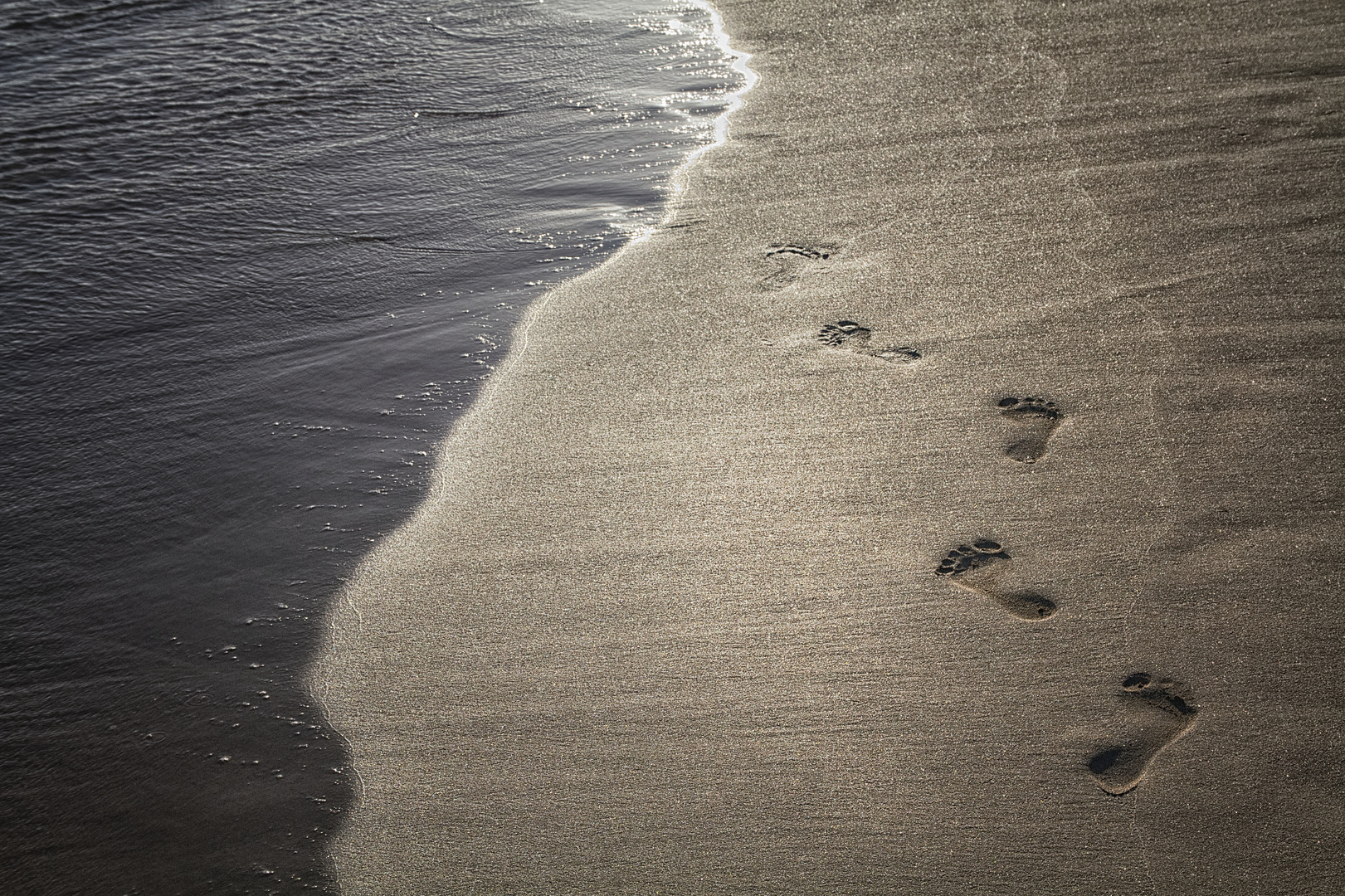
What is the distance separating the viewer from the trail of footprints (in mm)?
1872

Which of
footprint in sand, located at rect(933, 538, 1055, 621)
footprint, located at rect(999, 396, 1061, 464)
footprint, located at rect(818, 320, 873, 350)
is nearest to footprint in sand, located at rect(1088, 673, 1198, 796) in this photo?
footprint in sand, located at rect(933, 538, 1055, 621)

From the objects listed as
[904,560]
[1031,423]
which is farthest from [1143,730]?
[1031,423]

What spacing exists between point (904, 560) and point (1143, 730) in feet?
2.13

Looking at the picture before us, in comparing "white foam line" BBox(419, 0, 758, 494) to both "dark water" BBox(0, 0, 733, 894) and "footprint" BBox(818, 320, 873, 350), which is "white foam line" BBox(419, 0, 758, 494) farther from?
"footprint" BBox(818, 320, 873, 350)

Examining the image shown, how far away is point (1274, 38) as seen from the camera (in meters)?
4.50

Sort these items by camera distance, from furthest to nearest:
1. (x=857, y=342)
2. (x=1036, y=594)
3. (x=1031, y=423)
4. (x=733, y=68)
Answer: (x=733, y=68)
(x=857, y=342)
(x=1031, y=423)
(x=1036, y=594)

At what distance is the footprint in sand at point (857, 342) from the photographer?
117 inches

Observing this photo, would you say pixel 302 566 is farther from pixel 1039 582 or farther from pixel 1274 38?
pixel 1274 38

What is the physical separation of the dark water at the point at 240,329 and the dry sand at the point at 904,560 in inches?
9.5

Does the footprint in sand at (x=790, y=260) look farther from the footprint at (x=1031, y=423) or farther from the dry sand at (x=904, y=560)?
the footprint at (x=1031, y=423)

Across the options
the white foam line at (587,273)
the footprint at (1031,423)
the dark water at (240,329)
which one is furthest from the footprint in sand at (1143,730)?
the white foam line at (587,273)

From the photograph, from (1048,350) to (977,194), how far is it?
112 centimetres

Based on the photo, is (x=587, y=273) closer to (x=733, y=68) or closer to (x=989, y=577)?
(x=989, y=577)

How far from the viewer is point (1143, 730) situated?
192 centimetres
